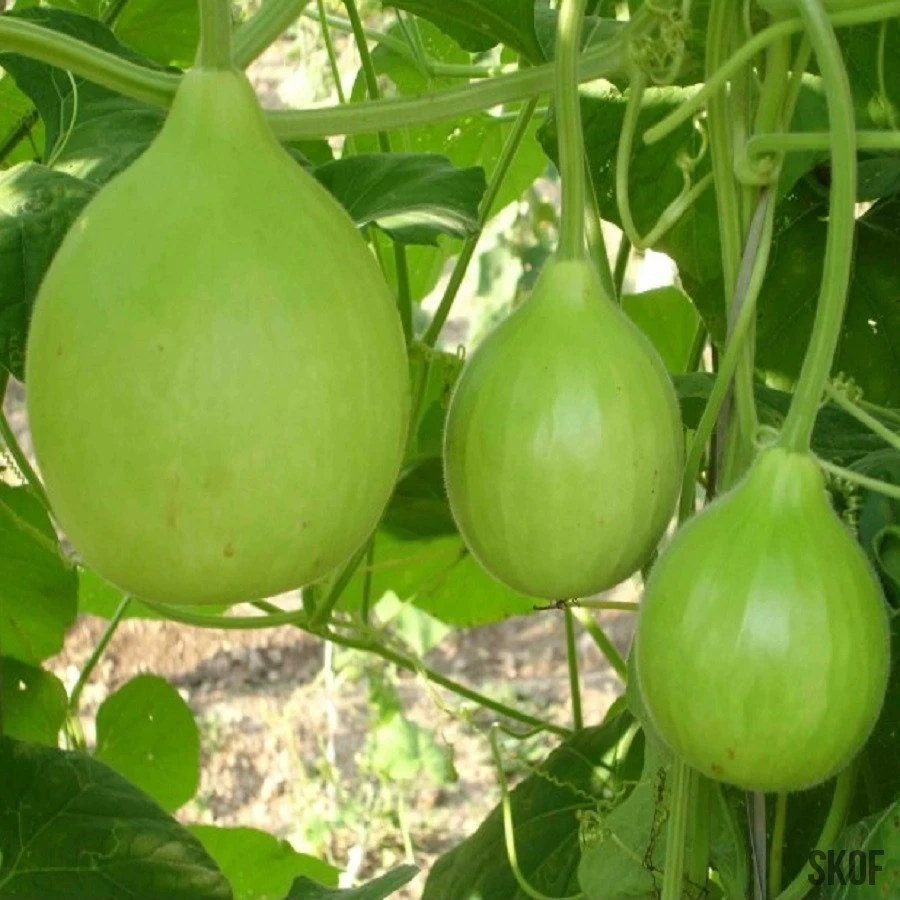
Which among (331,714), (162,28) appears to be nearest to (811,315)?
(162,28)

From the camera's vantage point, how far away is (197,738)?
1.60 m

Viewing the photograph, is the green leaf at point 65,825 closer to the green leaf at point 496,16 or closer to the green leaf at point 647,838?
the green leaf at point 647,838

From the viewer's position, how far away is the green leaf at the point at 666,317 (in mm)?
1471

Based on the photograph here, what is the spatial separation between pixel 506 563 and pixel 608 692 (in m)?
2.45

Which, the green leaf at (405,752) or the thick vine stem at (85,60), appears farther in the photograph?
the green leaf at (405,752)

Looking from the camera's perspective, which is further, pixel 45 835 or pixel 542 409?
pixel 45 835

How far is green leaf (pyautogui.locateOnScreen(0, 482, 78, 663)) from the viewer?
1.32m

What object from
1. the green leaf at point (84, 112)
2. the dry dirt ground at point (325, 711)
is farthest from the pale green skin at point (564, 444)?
the dry dirt ground at point (325, 711)

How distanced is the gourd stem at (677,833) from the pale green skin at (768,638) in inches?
4.9

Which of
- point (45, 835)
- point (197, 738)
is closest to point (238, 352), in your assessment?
point (45, 835)

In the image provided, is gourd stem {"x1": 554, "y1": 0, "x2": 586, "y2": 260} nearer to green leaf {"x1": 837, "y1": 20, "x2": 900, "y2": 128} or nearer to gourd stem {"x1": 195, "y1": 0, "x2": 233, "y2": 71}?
gourd stem {"x1": 195, "y1": 0, "x2": 233, "y2": 71}

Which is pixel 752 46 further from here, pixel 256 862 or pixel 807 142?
pixel 256 862

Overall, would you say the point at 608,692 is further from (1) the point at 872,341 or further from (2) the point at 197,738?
(1) the point at 872,341

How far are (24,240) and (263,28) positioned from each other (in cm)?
27
